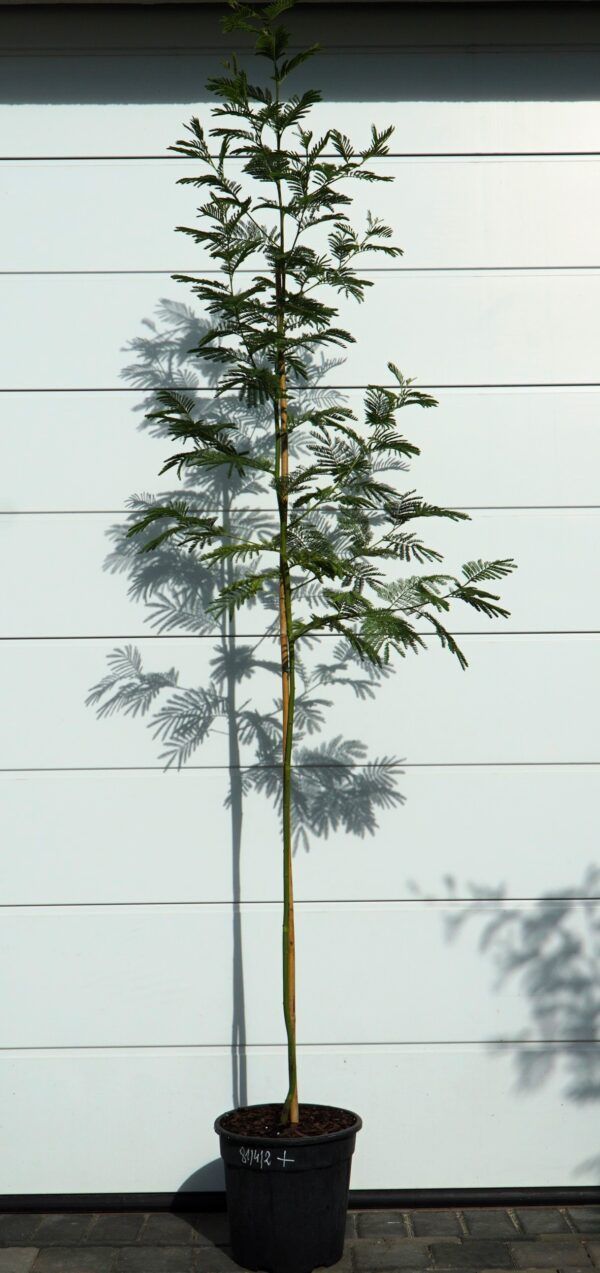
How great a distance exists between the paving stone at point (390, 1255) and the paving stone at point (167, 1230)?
42cm

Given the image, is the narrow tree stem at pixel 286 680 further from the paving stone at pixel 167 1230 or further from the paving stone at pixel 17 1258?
the paving stone at pixel 17 1258

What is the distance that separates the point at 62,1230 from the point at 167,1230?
261 millimetres

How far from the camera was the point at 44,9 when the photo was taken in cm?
341

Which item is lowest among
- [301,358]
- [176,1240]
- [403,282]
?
[176,1240]

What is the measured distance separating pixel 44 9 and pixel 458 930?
105 inches

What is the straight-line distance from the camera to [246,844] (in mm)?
3350

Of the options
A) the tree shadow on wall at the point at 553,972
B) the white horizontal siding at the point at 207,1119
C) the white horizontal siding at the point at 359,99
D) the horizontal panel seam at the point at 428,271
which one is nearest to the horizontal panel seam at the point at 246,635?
the tree shadow on wall at the point at 553,972

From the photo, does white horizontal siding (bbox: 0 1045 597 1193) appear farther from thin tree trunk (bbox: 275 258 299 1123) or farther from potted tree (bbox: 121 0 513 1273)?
thin tree trunk (bbox: 275 258 299 1123)

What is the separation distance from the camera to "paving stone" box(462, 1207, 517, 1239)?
3102mm

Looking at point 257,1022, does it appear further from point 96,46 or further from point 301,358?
point 96,46

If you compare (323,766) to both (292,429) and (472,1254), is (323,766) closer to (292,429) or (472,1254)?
(292,429)

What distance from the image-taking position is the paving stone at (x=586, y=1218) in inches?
123

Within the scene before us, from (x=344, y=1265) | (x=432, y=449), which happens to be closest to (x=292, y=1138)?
(x=344, y=1265)

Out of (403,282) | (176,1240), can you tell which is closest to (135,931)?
(176,1240)
